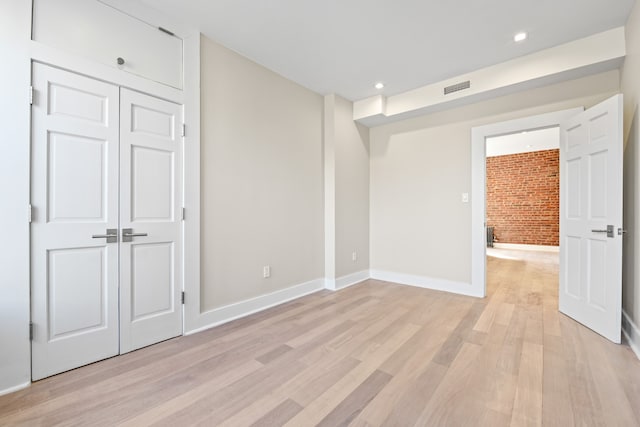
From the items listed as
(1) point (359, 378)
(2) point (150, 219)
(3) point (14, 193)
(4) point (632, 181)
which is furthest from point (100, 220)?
(4) point (632, 181)

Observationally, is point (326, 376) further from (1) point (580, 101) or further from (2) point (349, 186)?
(1) point (580, 101)

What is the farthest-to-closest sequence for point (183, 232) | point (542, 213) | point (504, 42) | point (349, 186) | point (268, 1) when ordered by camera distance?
1. point (542, 213)
2. point (349, 186)
3. point (504, 42)
4. point (183, 232)
5. point (268, 1)

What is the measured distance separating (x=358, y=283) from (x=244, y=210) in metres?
2.23

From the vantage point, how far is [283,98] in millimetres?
3527

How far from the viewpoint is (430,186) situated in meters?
4.11

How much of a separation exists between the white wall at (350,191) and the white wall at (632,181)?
291 cm

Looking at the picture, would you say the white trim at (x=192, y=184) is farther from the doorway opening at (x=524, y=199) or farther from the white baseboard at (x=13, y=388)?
the doorway opening at (x=524, y=199)

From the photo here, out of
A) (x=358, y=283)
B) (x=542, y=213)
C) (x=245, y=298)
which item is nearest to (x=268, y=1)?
(x=245, y=298)

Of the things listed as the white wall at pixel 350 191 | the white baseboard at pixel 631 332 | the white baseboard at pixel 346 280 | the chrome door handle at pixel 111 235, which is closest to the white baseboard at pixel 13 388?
the chrome door handle at pixel 111 235

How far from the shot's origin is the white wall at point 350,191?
411cm

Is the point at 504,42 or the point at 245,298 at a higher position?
the point at 504,42

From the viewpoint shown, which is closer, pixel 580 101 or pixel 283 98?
pixel 580 101

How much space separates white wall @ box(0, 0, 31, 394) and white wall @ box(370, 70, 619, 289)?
4.03m

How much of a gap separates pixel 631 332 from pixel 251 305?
3.42 m
